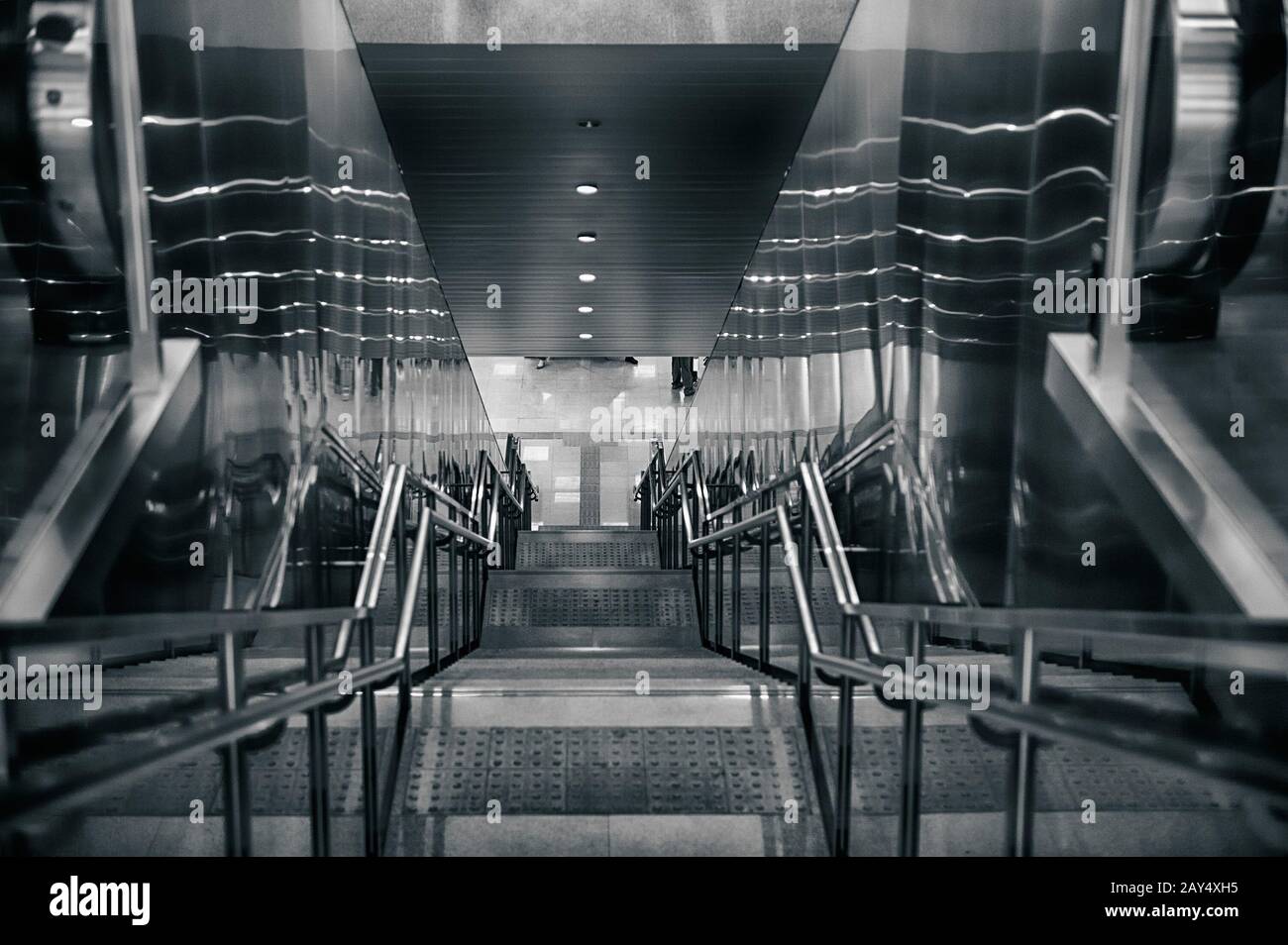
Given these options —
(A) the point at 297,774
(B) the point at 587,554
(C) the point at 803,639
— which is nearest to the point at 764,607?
(C) the point at 803,639

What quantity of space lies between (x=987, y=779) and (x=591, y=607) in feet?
10.5

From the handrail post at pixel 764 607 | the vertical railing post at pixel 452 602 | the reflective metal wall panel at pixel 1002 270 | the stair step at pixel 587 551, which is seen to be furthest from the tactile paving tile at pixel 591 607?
the stair step at pixel 587 551

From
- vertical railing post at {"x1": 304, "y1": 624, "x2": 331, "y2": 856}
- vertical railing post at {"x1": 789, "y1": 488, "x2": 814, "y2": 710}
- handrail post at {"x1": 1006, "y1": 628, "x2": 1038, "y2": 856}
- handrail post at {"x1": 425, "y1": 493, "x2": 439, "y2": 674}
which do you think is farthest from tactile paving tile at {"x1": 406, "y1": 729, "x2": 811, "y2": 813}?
handrail post at {"x1": 1006, "y1": 628, "x2": 1038, "y2": 856}

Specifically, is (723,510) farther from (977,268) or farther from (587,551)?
(587,551)

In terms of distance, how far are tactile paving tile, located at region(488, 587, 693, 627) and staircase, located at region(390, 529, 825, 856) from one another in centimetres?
190

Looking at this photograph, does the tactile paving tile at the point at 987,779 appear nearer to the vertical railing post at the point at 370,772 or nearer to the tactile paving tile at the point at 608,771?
the tactile paving tile at the point at 608,771

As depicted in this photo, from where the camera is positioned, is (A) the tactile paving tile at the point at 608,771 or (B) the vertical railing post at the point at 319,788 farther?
(A) the tactile paving tile at the point at 608,771

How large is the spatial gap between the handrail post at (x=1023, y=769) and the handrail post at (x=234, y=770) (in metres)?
1.41

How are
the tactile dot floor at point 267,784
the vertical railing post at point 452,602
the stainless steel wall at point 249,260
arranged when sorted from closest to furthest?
the tactile dot floor at point 267,784 → the stainless steel wall at point 249,260 → the vertical railing post at point 452,602

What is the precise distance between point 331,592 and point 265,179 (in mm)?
1807

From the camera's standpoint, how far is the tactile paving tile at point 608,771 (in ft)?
9.73
